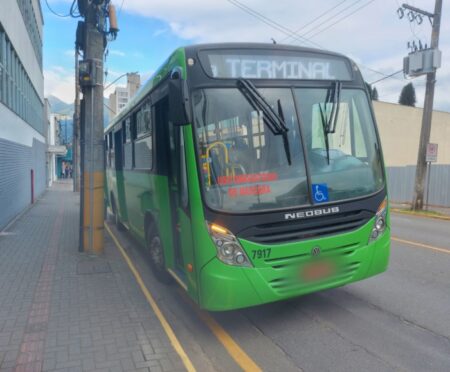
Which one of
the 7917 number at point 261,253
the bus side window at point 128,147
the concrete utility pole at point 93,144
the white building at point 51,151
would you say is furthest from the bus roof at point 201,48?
the white building at point 51,151

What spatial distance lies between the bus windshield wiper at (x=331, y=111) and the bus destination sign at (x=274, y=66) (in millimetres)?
158

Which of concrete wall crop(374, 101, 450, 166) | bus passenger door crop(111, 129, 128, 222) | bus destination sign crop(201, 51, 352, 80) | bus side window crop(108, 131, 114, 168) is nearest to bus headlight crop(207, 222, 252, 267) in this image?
bus destination sign crop(201, 51, 352, 80)

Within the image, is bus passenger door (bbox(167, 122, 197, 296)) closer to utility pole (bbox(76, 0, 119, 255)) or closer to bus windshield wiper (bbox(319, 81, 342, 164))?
bus windshield wiper (bbox(319, 81, 342, 164))

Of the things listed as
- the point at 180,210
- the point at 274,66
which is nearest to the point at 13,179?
the point at 180,210

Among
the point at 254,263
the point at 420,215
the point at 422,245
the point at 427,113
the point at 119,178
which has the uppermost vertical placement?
the point at 427,113

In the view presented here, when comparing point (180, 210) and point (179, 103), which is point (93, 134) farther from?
point (179, 103)

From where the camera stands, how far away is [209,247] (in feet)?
13.0

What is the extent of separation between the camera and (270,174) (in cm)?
426

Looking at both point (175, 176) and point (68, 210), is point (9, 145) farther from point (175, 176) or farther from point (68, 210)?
point (175, 176)

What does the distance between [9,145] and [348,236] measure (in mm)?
10828

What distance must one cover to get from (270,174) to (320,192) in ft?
1.85

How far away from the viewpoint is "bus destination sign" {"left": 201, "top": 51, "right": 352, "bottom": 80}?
4.32 m

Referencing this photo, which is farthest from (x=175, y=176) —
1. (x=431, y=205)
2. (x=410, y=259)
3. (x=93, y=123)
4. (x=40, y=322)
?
(x=431, y=205)

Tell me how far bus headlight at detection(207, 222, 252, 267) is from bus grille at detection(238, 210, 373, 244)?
11cm
